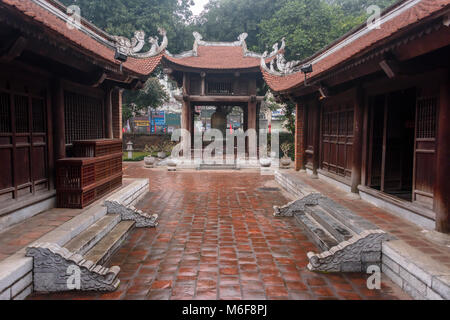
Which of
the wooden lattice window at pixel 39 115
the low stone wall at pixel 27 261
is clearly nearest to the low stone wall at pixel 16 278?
the low stone wall at pixel 27 261

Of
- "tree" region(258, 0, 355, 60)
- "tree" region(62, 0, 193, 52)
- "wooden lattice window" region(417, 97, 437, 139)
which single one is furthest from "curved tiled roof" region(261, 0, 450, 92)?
"tree" region(62, 0, 193, 52)

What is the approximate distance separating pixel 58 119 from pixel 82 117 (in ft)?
4.41

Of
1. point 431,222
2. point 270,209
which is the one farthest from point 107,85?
point 431,222

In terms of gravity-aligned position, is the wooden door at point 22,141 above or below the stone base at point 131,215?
above

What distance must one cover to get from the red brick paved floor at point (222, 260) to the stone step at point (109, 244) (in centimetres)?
12

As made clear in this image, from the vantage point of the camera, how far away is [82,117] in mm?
7609

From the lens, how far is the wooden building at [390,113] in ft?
14.6

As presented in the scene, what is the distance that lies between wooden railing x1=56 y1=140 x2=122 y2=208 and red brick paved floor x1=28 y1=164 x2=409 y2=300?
116cm

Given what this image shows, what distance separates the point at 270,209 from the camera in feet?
25.1

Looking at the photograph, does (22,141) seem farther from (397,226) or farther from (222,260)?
(397,226)

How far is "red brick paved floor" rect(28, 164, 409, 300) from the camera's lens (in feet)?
12.2

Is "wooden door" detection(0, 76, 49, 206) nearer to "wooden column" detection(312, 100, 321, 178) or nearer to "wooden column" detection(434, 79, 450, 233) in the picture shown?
"wooden column" detection(434, 79, 450, 233)

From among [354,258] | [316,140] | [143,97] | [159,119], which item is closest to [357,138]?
[316,140]

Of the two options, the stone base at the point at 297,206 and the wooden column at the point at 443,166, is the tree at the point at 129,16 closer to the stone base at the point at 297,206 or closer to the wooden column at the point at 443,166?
the stone base at the point at 297,206
